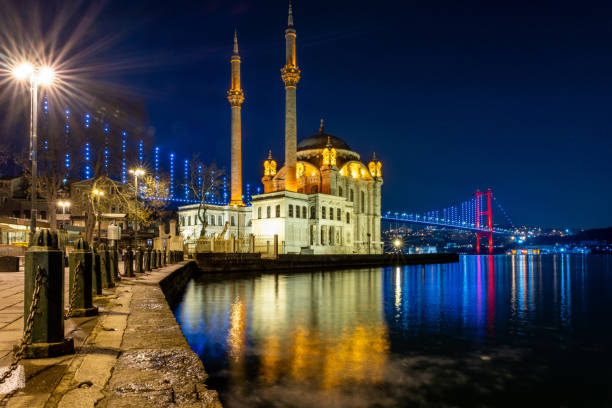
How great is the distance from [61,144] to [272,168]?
1737 inches

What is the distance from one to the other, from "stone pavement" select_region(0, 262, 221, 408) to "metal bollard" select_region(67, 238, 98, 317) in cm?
24

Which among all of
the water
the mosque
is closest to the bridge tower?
the mosque

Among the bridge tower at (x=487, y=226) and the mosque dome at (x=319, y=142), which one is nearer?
the mosque dome at (x=319, y=142)

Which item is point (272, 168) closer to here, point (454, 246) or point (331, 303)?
point (331, 303)

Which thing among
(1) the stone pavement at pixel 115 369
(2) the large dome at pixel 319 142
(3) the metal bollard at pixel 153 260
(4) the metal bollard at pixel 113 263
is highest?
(2) the large dome at pixel 319 142

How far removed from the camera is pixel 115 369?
429 cm

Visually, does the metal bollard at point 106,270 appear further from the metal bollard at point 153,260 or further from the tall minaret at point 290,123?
the tall minaret at point 290,123

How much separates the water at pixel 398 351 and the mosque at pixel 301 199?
32090 mm

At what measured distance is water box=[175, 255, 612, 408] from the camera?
281 inches

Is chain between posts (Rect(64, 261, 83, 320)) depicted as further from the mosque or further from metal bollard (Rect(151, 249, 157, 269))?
the mosque

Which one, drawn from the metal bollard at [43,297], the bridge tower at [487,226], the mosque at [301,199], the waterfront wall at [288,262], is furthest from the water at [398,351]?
→ the bridge tower at [487,226]

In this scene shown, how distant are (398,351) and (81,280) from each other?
6.57m

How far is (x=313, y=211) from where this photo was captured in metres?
54.8

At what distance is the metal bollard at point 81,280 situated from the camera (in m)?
6.55
